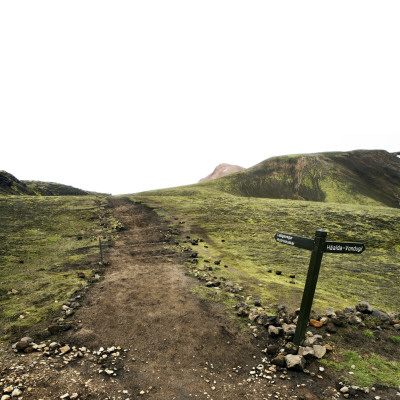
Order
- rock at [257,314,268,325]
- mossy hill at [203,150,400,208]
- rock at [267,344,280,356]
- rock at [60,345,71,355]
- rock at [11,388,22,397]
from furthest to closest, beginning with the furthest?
1. mossy hill at [203,150,400,208]
2. rock at [257,314,268,325]
3. rock at [267,344,280,356]
4. rock at [60,345,71,355]
5. rock at [11,388,22,397]

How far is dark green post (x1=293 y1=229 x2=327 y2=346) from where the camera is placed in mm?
7812

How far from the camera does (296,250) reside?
76.2 ft

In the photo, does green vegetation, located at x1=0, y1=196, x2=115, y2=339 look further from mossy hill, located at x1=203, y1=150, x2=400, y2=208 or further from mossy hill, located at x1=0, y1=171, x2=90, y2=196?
mossy hill, located at x1=203, y1=150, x2=400, y2=208

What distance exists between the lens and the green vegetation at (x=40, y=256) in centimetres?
995

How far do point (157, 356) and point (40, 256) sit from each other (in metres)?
13.9

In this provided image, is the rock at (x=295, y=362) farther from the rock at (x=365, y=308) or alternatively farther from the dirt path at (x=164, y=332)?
the rock at (x=365, y=308)

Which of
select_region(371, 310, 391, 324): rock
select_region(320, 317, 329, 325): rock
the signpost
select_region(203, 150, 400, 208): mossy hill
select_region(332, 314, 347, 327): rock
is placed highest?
select_region(203, 150, 400, 208): mossy hill

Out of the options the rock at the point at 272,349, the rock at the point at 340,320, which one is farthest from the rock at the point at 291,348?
the rock at the point at 340,320

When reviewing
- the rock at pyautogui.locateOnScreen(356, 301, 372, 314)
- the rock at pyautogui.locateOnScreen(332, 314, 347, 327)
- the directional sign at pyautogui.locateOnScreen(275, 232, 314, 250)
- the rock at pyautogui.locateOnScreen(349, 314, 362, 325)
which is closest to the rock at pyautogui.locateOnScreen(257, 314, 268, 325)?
the rock at pyautogui.locateOnScreen(332, 314, 347, 327)

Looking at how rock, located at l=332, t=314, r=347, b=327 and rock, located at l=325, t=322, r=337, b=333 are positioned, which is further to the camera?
rock, located at l=332, t=314, r=347, b=327

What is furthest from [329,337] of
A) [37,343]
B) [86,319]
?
[37,343]

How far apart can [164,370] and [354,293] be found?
506 inches

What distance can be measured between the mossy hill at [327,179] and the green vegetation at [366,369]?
72201mm

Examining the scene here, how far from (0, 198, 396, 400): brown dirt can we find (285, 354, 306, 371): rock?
0.20 meters
